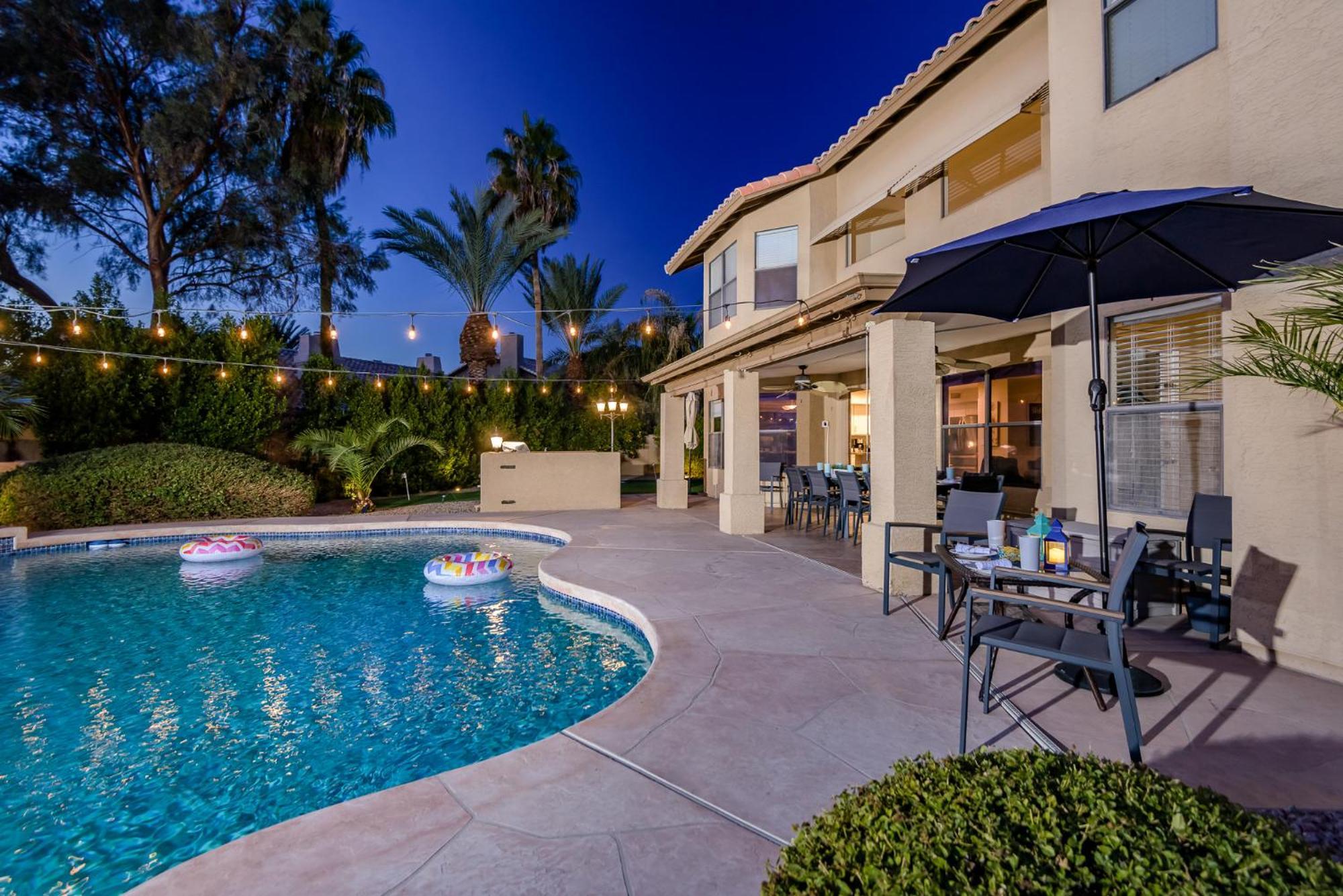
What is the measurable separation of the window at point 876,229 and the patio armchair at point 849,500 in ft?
13.9

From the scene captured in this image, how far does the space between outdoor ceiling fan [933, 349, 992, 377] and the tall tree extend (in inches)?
642

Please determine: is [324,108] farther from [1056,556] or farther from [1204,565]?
[1204,565]

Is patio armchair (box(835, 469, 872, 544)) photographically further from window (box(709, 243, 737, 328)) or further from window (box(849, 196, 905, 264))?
window (box(709, 243, 737, 328))

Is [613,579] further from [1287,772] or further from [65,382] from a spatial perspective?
[65,382]

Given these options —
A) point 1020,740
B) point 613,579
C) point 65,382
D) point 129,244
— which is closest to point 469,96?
point 129,244

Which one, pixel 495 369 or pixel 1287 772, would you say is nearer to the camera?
pixel 1287 772

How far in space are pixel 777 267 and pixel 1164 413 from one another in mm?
7685

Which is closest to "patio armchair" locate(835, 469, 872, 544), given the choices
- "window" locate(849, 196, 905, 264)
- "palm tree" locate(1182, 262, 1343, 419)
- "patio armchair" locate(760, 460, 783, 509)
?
"patio armchair" locate(760, 460, 783, 509)

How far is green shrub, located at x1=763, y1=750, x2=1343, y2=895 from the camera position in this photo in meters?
1.05

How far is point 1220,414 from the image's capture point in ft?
15.8

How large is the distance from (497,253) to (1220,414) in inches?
598

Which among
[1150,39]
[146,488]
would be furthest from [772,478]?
[146,488]

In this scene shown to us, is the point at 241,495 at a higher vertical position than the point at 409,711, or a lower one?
higher

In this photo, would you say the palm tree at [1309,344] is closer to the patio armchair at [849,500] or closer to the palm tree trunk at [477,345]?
the patio armchair at [849,500]
